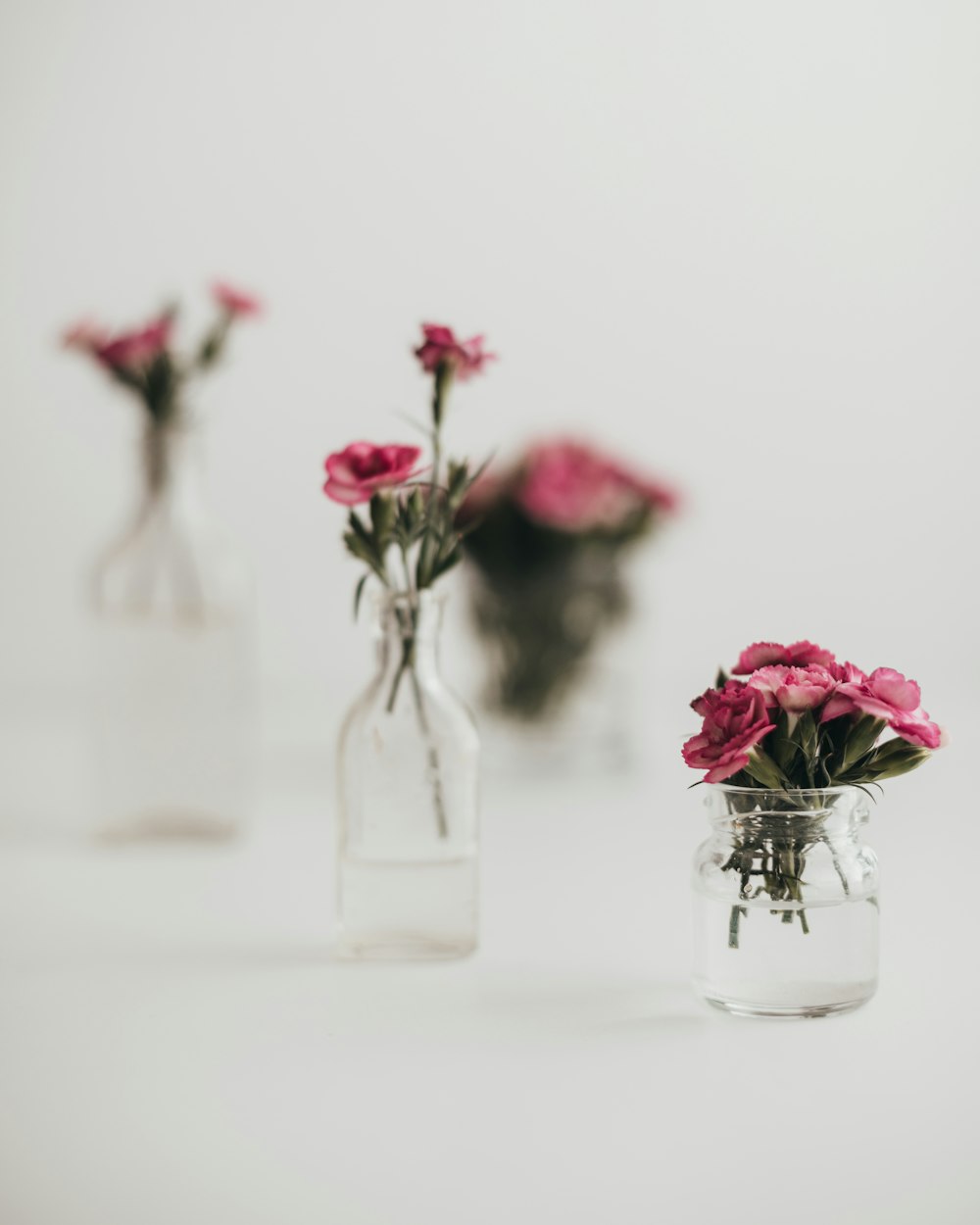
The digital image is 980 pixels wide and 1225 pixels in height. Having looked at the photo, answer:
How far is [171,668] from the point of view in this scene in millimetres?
1311

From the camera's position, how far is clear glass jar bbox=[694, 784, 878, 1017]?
819mm

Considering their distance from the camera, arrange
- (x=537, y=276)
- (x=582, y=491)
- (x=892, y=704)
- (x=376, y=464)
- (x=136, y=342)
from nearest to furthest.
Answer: (x=892, y=704), (x=376, y=464), (x=136, y=342), (x=582, y=491), (x=537, y=276)

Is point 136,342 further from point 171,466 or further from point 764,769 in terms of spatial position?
point 764,769

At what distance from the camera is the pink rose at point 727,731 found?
2.51ft

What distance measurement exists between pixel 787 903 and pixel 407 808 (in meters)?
0.28

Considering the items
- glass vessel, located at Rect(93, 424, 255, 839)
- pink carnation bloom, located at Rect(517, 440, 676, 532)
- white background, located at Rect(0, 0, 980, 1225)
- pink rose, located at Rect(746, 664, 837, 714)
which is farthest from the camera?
white background, located at Rect(0, 0, 980, 1225)

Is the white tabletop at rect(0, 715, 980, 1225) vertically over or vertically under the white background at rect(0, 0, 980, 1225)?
under

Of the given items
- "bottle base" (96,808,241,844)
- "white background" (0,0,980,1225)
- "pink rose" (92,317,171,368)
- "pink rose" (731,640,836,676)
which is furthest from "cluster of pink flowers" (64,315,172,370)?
"white background" (0,0,980,1225)

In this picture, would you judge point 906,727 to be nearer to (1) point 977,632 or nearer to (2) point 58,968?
(2) point 58,968

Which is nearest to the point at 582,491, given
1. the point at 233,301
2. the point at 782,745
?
the point at 233,301

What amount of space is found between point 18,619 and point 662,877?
55.0 inches

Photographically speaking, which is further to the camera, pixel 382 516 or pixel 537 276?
pixel 537 276

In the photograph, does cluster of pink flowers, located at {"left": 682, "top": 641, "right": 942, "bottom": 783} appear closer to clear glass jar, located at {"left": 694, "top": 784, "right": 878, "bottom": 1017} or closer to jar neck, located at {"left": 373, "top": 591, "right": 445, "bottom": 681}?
clear glass jar, located at {"left": 694, "top": 784, "right": 878, "bottom": 1017}

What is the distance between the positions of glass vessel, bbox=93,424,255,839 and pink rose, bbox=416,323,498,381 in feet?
1.57
